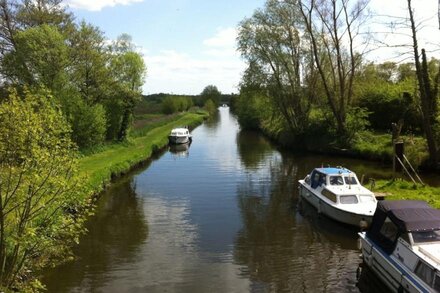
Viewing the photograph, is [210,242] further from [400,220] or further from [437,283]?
[437,283]

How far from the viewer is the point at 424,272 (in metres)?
12.3

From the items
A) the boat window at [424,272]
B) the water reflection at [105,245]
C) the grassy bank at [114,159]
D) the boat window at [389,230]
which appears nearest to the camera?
the boat window at [424,272]

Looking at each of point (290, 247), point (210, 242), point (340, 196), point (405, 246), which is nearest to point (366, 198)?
point (340, 196)

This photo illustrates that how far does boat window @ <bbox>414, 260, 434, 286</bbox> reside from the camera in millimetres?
11913

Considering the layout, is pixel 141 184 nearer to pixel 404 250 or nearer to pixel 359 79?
pixel 404 250

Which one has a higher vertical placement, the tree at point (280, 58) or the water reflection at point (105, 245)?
the tree at point (280, 58)

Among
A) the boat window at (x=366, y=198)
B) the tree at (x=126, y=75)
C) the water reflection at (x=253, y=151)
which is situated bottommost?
the water reflection at (x=253, y=151)

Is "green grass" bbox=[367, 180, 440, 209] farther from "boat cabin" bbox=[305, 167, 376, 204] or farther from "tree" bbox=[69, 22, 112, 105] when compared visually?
"tree" bbox=[69, 22, 112, 105]

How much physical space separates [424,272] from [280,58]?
133ft

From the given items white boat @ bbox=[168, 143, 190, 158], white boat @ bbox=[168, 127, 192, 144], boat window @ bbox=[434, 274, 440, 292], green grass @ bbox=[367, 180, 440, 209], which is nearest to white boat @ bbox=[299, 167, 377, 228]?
green grass @ bbox=[367, 180, 440, 209]

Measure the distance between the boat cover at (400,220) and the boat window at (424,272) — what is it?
138cm

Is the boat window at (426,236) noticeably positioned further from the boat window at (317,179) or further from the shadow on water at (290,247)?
the boat window at (317,179)

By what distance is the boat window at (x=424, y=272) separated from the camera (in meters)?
11.9

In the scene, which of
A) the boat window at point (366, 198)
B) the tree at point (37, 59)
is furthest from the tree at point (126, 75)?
the boat window at point (366, 198)
